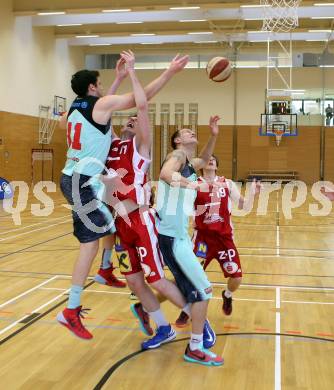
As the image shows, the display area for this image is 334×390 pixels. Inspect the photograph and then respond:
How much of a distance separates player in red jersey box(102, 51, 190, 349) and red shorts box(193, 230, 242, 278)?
4.01ft

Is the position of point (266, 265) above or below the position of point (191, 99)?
below

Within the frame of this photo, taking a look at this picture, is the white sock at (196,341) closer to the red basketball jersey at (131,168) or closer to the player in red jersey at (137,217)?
the player in red jersey at (137,217)

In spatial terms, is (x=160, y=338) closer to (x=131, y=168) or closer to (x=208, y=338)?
(x=208, y=338)

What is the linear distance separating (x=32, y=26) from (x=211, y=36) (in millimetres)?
8253

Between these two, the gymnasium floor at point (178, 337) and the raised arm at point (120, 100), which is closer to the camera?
the gymnasium floor at point (178, 337)

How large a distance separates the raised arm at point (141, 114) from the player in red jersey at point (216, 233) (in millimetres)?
1417

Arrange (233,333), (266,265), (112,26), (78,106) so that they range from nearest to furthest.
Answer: (78,106) < (233,333) < (266,265) < (112,26)

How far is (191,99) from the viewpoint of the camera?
97.0 ft

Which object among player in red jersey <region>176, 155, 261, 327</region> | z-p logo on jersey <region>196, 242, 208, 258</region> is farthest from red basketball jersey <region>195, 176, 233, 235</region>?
z-p logo on jersey <region>196, 242, 208, 258</region>

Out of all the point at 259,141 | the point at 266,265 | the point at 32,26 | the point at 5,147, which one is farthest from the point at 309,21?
the point at 266,265

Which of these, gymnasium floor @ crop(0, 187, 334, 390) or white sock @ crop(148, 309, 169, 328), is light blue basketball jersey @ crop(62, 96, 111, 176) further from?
gymnasium floor @ crop(0, 187, 334, 390)

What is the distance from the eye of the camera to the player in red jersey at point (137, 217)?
420 cm

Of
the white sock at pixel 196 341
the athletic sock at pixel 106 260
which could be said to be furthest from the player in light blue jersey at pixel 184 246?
the athletic sock at pixel 106 260

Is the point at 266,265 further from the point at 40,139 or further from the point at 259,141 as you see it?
the point at 259,141
